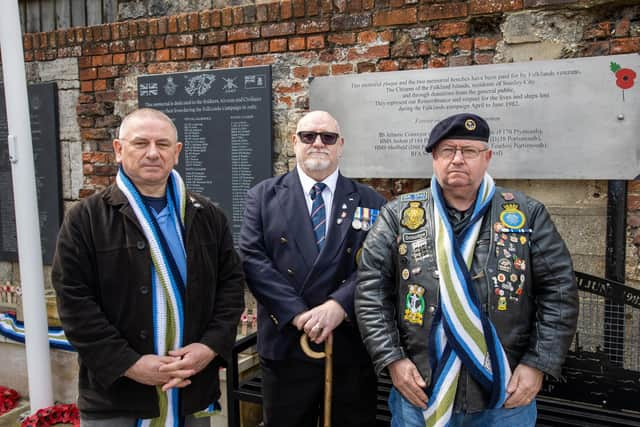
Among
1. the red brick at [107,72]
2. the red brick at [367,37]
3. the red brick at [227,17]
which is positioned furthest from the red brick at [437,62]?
the red brick at [107,72]

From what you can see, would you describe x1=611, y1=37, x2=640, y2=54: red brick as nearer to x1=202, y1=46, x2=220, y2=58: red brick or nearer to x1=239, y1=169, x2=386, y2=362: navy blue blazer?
x1=239, y1=169, x2=386, y2=362: navy blue blazer

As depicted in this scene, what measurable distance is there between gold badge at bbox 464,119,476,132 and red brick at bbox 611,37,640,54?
1.48 meters

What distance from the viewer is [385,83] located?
3.33 m

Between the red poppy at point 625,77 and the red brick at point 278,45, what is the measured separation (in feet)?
6.45

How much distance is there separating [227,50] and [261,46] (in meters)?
0.26

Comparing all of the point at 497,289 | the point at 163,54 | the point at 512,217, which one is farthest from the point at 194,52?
the point at 497,289

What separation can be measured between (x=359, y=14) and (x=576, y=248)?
186 centimetres

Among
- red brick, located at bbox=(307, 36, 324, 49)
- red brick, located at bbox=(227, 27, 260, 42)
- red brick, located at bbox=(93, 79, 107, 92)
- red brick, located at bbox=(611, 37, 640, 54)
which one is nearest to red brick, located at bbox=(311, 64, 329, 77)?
red brick, located at bbox=(307, 36, 324, 49)

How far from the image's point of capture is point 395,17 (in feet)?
10.9

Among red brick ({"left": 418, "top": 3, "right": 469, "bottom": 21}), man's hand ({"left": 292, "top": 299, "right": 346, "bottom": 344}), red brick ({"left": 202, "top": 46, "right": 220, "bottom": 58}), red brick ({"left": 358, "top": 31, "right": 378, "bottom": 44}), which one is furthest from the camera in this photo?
red brick ({"left": 202, "top": 46, "right": 220, "bottom": 58})

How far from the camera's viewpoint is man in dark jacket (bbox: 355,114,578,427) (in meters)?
1.79

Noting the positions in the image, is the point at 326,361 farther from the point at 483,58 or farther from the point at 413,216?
the point at 483,58

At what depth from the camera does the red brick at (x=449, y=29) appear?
3168 mm

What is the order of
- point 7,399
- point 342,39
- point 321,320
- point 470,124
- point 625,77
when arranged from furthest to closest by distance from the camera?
1. point 7,399
2. point 342,39
3. point 625,77
4. point 321,320
5. point 470,124
